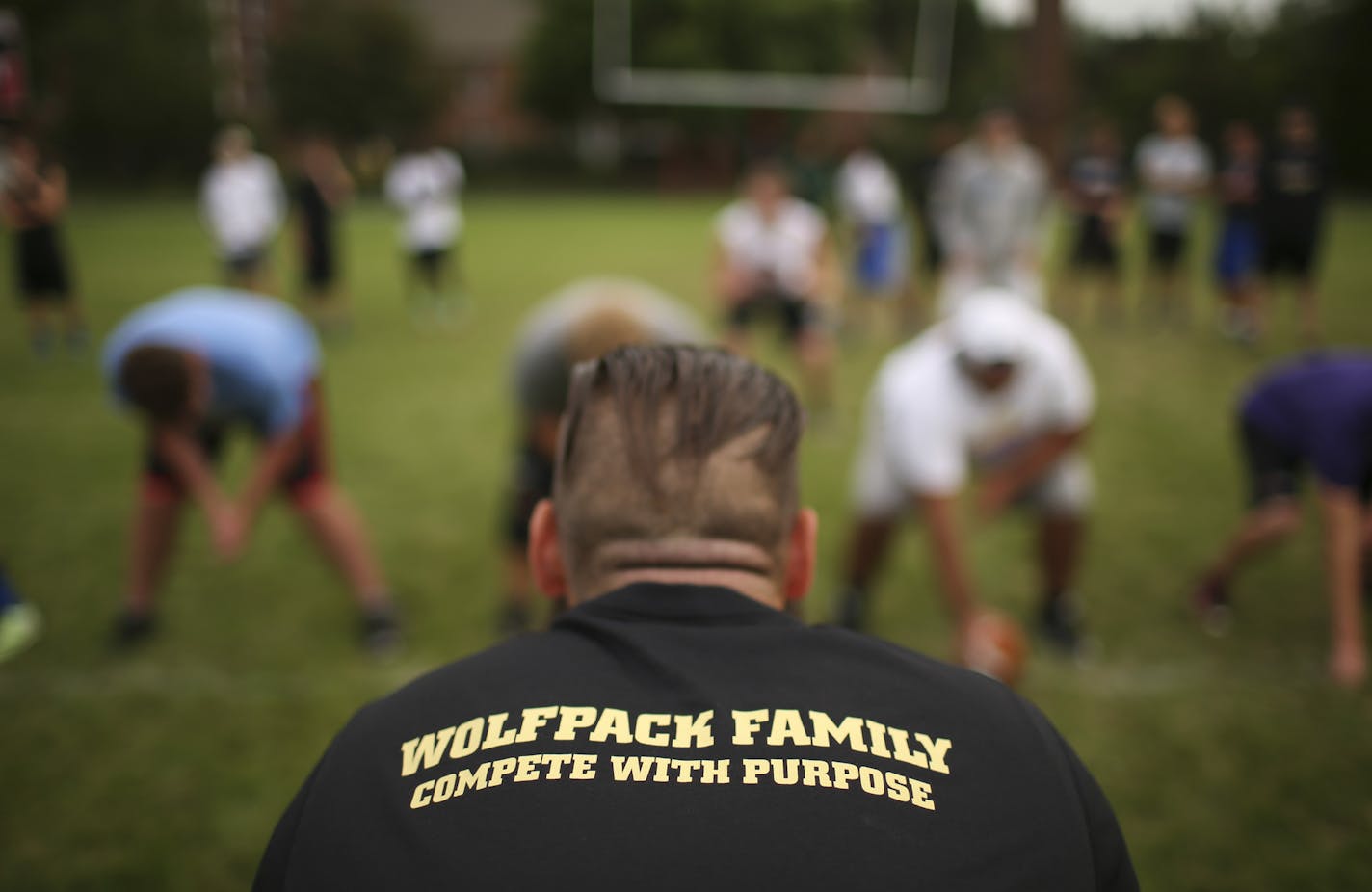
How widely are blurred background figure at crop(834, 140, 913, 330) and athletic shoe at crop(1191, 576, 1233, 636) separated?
721 centimetres

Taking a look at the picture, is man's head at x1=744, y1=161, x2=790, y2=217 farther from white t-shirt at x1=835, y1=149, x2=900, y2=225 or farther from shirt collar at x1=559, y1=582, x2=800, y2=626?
shirt collar at x1=559, y1=582, x2=800, y2=626

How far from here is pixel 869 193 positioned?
34.9ft

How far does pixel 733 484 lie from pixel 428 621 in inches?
136

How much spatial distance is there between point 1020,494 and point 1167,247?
7.95m

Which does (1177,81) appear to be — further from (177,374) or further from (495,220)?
(177,374)

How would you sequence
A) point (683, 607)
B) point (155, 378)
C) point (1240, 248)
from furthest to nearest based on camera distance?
point (1240, 248), point (155, 378), point (683, 607)

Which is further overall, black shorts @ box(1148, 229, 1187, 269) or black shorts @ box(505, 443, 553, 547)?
black shorts @ box(1148, 229, 1187, 269)

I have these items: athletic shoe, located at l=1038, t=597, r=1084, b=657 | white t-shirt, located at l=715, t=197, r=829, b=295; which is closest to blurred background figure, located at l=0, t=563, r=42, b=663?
athletic shoe, located at l=1038, t=597, r=1084, b=657

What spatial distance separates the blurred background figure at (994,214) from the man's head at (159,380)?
7.44 meters

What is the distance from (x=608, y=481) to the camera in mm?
1214

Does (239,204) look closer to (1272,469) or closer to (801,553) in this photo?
(1272,469)

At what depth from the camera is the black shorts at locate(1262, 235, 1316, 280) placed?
346 inches

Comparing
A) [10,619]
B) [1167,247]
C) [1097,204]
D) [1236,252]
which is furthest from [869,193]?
[10,619]

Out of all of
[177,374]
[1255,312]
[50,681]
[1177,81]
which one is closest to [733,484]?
[177,374]
